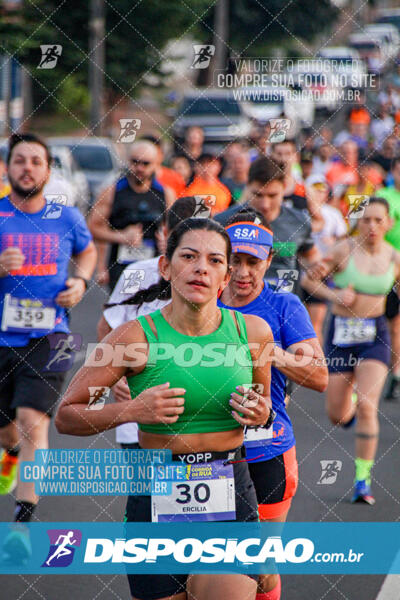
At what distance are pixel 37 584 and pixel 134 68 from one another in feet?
101

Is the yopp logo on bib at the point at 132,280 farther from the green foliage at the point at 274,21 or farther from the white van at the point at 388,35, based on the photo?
the white van at the point at 388,35

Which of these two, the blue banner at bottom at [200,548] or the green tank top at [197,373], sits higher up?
the green tank top at [197,373]

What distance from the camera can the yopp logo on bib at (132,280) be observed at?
5379mm

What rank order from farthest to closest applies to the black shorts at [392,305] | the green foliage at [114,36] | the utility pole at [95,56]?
the green foliage at [114,36]
the utility pole at [95,56]
the black shorts at [392,305]

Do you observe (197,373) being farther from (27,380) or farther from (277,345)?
(27,380)

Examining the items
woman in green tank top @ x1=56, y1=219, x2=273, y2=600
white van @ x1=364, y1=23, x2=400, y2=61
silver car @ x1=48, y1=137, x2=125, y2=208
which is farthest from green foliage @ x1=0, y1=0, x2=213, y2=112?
woman in green tank top @ x1=56, y1=219, x2=273, y2=600

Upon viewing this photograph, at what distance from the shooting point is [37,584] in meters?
5.62

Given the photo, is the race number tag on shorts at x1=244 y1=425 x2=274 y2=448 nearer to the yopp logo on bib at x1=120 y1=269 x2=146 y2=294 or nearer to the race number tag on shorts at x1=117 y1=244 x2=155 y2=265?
the yopp logo on bib at x1=120 y1=269 x2=146 y2=294

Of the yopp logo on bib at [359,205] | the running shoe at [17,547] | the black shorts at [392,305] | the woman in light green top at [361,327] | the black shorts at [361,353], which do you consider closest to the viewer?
the running shoe at [17,547]

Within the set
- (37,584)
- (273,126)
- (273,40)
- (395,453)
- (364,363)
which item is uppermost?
(273,40)

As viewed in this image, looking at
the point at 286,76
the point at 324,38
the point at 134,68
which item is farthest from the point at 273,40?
the point at 286,76

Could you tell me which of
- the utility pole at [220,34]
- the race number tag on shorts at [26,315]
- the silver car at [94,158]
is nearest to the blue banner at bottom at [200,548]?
the race number tag on shorts at [26,315]

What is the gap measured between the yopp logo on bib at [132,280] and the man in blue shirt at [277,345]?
22.8 inches

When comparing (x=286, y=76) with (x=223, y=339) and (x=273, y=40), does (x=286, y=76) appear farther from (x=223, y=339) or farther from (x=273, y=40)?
(x=273, y=40)
